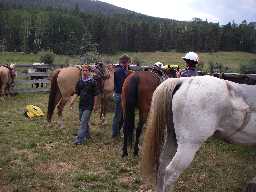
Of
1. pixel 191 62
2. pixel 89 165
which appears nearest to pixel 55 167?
pixel 89 165

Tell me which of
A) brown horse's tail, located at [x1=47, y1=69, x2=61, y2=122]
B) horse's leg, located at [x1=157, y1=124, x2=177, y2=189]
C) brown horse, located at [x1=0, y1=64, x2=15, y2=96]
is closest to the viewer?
horse's leg, located at [x1=157, y1=124, x2=177, y2=189]

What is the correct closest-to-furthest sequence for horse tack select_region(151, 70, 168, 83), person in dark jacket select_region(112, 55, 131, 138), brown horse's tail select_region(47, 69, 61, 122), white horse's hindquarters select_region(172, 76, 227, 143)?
white horse's hindquarters select_region(172, 76, 227, 143)
horse tack select_region(151, 70, 168, 83)
person in dark jacket select_region(112, 55, 131, 138)
brown horse's tail select_region(47, 69, 61, 122)

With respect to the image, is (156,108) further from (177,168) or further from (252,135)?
(252,135)

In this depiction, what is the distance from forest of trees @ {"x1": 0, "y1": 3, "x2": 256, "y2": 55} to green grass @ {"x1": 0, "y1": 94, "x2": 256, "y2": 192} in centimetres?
7424

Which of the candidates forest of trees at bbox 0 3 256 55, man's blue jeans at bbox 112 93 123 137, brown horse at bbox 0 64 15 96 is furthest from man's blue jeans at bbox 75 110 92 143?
forest of trees at bbox 0 3 256 55

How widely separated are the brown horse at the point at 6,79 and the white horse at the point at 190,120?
1330 cm

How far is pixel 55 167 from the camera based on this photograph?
24.7 ft

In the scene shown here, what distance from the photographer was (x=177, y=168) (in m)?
5.11

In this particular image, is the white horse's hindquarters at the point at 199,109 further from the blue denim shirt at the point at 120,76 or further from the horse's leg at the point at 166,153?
the blue denim shirt at the point at 120,76

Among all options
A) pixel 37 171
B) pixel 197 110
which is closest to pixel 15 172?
pixel 37 171

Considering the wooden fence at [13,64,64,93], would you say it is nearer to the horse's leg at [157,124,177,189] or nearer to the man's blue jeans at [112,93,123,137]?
the man's blue jeans at [112,93,123,137]

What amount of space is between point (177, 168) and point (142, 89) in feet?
11.5

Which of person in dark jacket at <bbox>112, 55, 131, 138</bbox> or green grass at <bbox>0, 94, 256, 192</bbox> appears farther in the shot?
person in dark jacket at <bbox>112, 55, 131, 138</bbox>

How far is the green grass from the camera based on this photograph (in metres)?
6.55
